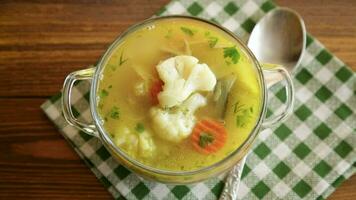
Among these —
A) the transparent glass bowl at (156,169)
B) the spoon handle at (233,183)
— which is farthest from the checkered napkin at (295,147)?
the transparent glass bowl at (156,169)

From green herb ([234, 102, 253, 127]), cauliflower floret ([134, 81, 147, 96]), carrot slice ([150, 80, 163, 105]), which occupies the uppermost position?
cauliflower floret ([134, 81, 147, 96])

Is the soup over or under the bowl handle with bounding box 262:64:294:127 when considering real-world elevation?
over

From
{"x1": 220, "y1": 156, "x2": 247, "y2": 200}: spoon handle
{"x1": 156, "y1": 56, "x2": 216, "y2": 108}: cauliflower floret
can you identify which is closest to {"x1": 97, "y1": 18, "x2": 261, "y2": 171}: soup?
{"x1": 156, "y1": 56, "x2": 216, "y2": 108}: cauliflower floret

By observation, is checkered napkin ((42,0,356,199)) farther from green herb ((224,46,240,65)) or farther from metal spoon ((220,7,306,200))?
green herb ((224,46,240,65))

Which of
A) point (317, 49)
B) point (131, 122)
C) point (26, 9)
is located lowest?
point (317, 49)

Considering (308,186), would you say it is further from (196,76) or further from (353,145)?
(196,76)

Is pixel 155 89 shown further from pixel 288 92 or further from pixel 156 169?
pixel 288 92

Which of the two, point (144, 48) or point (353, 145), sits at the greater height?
point (144, 48)

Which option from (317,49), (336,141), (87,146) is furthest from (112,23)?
(336,141)

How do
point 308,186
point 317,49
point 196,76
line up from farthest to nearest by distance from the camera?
point 317,49
point 308,186
point 196,76
